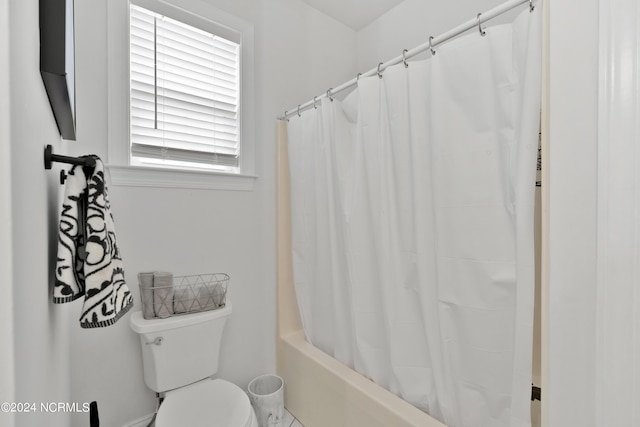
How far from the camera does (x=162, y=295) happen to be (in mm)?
1356

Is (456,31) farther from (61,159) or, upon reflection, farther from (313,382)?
(313,382)

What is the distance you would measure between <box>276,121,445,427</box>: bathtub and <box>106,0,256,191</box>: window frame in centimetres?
23

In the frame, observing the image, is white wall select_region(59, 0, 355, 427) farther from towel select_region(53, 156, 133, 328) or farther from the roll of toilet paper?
towel select_region(53, 156, 133, 328)

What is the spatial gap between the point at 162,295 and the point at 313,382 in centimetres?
85

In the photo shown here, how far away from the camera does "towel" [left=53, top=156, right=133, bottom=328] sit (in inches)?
24.8

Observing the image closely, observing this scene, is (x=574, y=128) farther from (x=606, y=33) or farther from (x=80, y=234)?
(x=80, y=234)

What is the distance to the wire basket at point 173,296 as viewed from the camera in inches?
52.9

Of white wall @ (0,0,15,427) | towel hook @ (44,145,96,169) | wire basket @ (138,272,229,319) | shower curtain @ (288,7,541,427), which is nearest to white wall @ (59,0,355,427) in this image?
wire basket @ (138,272,229,319)

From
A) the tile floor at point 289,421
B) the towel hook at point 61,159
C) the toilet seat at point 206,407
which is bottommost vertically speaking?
the tile floor at point 289,421

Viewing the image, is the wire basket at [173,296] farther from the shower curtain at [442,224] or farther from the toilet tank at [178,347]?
the shower curtain at [442,224]

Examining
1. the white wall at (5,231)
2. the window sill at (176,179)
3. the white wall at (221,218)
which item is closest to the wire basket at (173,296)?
the white wall at (221,218)

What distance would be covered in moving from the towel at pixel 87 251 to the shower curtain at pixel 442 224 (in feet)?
3.15

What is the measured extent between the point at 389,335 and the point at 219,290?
0.83 m


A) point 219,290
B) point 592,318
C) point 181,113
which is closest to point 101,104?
point 181,113
